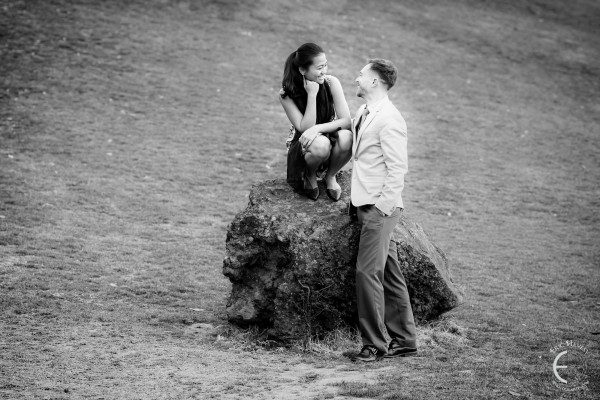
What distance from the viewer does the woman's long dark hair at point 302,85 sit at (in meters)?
7.03

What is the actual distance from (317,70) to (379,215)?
1641mm

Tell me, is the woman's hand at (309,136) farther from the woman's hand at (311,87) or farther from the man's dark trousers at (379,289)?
the man's dark trousers at (379,289)

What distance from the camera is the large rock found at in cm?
712

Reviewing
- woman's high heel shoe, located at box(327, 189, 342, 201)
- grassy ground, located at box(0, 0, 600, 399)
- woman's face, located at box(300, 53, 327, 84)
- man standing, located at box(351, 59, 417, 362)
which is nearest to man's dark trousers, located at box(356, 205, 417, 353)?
man standing, located at box(351, 59, 417, 362)

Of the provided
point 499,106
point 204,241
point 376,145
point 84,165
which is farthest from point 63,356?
point 499,106

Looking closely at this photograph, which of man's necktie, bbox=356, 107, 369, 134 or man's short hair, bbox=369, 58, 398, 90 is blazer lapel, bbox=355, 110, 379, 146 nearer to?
man's necktie, bbox=356, 107, 369, 134

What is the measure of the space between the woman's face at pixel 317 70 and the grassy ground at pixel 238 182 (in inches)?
106

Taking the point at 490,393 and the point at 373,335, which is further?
the point at 373,335

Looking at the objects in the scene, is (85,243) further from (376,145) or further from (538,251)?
(538,251)

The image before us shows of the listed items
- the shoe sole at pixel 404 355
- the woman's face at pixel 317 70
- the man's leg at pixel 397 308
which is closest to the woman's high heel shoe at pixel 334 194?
the man's leg at pixel 397 308

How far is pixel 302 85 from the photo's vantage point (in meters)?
7.38

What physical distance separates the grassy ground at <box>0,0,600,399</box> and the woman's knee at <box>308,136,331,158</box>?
1907 mm

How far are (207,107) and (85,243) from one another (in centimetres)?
844

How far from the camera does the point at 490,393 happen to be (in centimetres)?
571
